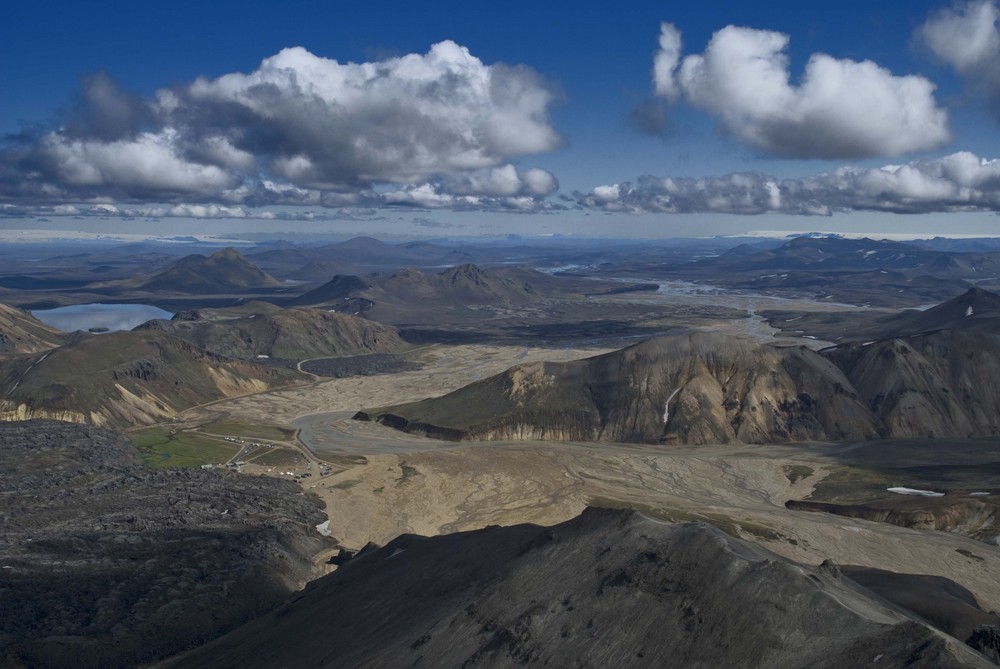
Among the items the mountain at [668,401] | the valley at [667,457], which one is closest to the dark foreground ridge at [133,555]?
the valley at [667,457]

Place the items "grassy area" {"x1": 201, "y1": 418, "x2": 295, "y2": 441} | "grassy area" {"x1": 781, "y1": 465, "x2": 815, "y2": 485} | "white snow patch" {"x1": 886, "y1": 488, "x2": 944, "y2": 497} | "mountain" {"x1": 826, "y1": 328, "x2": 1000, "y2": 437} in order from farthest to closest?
1. "mountain" {"x1": 826, "y1": 328, "x2": 1000, "y2": 437}
2. "grassy area" {"x1": 201, "y1": 418, "x2": 295, "y2": 441}
3. "grassy area" {"x1": 781, "y1": 465, "x2": 815, "y2": 485}
4. "white snow patch" {"x1": 886, "y1": 488, "x2": 944, "y2": 497}

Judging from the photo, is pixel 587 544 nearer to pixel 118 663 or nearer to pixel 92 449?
pixel 118 663

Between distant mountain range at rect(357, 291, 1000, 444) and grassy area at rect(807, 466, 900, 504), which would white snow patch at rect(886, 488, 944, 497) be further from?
distant mountain range at rect(357, 291, 1000, 444)

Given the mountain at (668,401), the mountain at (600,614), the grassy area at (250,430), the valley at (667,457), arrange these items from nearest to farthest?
the mountain at (600,614) → the valley at (667,457) → the mountain at (668,401) → the grassy area at (250,430)

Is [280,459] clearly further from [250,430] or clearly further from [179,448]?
[250,430]

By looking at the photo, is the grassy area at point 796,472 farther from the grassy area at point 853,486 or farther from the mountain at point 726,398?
the mountain at point 726,398

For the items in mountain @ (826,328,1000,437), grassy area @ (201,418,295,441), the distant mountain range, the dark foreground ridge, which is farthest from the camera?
mountain @ (826,328,1000,437)

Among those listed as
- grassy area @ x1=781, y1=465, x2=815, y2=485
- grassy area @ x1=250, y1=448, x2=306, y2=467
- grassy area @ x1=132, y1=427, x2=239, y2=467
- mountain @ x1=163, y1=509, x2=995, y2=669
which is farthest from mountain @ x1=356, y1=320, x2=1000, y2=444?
mountain @ x1=163, y1=509, x2=995, y2=669
